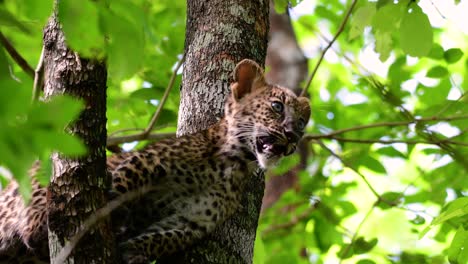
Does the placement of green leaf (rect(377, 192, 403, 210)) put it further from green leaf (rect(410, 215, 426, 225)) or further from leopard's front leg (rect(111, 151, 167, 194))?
leopard's front leg (rect(111, 151, 167, 194))

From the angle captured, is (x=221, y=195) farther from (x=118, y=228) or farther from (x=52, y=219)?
(x=52, y=219)

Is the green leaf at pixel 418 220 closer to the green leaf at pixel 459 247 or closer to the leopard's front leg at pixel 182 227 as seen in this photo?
the green leaf at pixel 459 247

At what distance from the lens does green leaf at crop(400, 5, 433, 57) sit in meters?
4.87

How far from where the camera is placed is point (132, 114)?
7703 millimetres

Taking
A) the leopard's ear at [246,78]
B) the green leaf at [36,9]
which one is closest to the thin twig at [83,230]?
the green leaf at [36,9]

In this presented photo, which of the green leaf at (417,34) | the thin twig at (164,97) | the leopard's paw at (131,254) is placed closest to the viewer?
the leopard's paw at (131,254)

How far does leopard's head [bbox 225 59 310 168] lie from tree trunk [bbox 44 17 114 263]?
1.61m

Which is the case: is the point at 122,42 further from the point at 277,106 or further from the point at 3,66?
the point at 277,106

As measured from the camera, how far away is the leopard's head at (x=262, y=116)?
5.21 m

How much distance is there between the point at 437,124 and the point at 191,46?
3.04 m

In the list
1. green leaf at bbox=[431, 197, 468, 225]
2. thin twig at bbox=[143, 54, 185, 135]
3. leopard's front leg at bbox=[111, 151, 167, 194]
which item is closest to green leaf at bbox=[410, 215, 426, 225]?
green leaf at bbox=[431, 197, 468, 225]

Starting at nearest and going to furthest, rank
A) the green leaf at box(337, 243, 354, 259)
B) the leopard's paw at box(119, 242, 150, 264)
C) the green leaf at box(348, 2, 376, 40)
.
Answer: the leopard's paw at box(119, 242, 150, 264)
the green leaf at box(348, 2, 376, 40)
the green leaf at box(337, 243, 354, 259)

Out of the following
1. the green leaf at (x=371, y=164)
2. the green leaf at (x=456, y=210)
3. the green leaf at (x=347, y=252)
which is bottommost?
the green leaf at (x=347, y=252)

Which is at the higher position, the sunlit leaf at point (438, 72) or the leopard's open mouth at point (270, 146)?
the sunlit leaf at point (438, 72)
